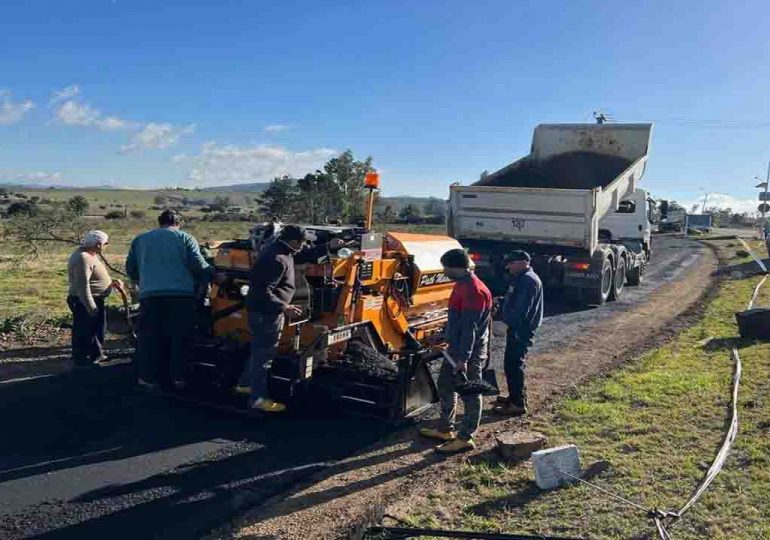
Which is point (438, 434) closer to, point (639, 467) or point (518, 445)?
point (518, 445)

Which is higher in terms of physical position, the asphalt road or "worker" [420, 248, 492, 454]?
"worker" [420, 248, 492, 454]

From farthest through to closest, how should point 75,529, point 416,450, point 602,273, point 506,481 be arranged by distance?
1. point 602,273
2. point 416,450
3. point 506,481
4. point 75,529

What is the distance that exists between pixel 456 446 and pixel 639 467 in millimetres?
1371

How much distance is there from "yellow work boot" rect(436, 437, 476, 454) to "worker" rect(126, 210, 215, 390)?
2.51 meters

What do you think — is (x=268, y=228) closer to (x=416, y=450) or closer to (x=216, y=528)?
(x=416, y=450)

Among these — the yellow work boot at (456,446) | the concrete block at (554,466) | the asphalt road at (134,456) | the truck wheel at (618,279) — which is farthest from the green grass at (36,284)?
the truck wheel at (618,279)

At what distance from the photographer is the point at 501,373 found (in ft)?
26.3

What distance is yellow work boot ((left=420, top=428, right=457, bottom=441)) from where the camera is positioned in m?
5.56

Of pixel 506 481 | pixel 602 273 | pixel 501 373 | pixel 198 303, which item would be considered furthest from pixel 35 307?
pixel 602 273

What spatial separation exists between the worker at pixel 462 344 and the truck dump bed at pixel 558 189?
24.2 feet

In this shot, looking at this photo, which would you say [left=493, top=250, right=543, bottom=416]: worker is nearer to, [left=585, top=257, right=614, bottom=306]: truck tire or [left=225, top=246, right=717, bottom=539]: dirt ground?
[left=225, top=246, right=717, bottom=539]: dirt ground

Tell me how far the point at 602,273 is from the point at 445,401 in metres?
8.16

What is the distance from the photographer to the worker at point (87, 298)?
24.1ft

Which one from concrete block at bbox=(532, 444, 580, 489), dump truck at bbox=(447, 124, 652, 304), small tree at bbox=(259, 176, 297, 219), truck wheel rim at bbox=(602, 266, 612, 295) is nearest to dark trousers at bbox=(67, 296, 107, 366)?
concrete block at bbox=(532, 444, 580, 489)
